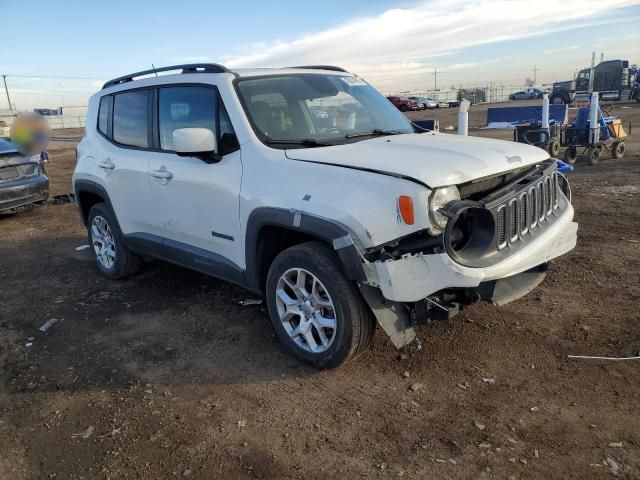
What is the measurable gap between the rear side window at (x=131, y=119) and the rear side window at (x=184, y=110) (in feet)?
0.89

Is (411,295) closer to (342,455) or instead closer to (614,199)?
(342,455)

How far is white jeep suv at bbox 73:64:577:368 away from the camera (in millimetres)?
3082

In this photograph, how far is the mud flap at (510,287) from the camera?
3.31 m

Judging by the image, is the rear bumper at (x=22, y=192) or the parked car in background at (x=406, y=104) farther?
the parked car in background at (x=406, y=104)

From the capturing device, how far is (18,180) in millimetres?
9102

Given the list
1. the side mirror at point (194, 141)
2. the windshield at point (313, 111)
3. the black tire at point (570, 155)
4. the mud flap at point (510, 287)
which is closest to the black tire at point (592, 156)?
the black tire at point (570, 155)

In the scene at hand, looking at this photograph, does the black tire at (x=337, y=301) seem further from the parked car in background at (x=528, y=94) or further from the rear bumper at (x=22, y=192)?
the parked car in background at (x=528, y=94)

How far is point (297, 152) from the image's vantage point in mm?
3617

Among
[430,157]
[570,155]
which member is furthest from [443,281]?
[570,155]

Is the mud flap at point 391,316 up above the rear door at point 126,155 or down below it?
below

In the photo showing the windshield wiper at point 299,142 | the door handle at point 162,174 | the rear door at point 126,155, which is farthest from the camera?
the rear door at point 126,155

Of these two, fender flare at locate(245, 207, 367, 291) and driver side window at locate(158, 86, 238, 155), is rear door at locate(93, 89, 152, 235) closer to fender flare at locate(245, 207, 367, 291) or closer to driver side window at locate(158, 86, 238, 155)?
driver side window at locate(158, 86, 238, 155)

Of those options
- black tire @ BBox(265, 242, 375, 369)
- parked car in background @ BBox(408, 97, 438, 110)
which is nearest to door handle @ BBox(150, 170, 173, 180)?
black tire @ BBox(265, 242, 375, 369)

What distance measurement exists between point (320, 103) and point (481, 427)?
2.61 m
